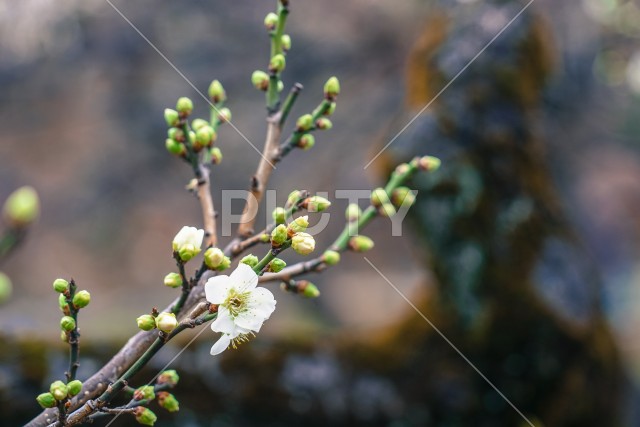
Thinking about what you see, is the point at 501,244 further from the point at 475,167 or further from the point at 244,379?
the point at 244,379

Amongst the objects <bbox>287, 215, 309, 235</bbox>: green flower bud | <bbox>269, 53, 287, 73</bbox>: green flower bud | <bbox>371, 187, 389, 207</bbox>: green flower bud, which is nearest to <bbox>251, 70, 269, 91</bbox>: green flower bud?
<bbox>269, 53, 287, 73</bbox>: green flower bud

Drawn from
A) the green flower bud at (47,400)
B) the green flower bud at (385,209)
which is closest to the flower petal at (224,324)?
the green flower bud at (47,400)

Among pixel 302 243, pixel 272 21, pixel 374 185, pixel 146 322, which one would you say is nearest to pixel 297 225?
pixel 302 243

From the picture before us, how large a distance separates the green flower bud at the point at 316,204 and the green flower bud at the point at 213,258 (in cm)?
21

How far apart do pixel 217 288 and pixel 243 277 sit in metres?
0.04

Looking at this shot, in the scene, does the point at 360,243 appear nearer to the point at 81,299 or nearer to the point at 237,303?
the point at 237,303

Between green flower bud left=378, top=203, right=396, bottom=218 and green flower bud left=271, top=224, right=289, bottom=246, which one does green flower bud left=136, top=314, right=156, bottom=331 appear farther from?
green flower bud left=378, top=203, right=396, bottom=218

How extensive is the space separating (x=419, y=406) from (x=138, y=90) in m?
4.19

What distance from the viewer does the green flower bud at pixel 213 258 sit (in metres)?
0.76

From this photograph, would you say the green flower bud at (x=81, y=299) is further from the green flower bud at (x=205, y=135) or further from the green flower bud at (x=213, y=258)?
the green flower bud at (x=205, y=135)

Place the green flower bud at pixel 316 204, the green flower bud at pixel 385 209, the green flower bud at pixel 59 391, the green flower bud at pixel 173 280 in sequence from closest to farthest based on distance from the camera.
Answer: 1. the green flower bud at pixel 59 391
2. the green flower bud at pixel 173 280
3. the green flower bud at pixel 316 204
4. the green flower bud at pixel 385 209

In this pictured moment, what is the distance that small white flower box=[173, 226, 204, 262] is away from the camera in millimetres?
773

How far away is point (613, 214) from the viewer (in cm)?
421

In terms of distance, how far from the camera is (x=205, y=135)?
3.26 ft
